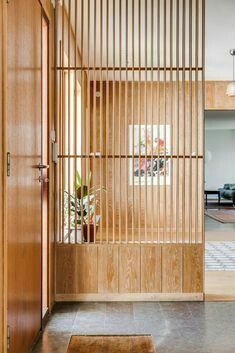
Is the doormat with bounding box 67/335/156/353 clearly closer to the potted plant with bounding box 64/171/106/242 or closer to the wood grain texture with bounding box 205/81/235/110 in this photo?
the potted plant with bounding box 64/171/106/242

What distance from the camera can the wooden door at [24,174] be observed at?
2117 mm

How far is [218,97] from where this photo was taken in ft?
26.7

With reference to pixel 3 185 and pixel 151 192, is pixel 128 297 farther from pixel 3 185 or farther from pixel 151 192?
pixel 3 185

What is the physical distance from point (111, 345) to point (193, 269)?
4.71 ft

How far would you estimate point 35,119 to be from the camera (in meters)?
2.71

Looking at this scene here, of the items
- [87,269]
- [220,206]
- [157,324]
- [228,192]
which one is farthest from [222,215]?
[157,324]

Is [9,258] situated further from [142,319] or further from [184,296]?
[184,296]

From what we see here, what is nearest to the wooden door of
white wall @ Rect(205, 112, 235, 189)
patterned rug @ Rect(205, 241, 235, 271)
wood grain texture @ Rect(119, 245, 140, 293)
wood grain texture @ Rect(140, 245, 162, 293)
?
wood grain texture @ Rect(119, 245, 140, 293)

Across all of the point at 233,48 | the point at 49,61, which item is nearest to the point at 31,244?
the point at 49,61

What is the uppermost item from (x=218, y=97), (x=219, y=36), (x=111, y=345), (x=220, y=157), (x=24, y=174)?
(x=219, y=36)

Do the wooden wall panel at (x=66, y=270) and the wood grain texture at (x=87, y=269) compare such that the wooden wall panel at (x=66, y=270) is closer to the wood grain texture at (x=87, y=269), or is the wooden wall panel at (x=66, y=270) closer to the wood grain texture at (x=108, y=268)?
the wood grain texture at (x=87, y=269)

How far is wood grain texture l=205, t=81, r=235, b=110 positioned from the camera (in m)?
8.10

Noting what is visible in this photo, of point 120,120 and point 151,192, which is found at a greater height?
point 120,120

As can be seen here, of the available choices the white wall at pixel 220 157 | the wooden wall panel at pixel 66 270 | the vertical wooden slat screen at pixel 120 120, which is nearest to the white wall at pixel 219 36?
the vertical wooden slat screen at pixel 120 120
